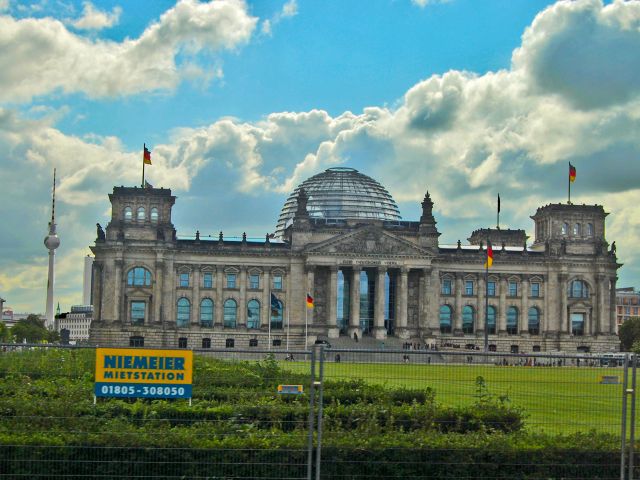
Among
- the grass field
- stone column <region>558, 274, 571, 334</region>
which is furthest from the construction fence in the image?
stone column <region>558, 274, 571, 334</region>

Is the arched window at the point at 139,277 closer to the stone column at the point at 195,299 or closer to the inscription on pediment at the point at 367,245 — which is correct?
the stone column at the point at 195,299

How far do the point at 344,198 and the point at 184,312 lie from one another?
1273 inches

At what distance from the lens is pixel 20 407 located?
70.5 feet

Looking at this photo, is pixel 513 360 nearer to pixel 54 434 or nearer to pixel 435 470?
pixel 435 470

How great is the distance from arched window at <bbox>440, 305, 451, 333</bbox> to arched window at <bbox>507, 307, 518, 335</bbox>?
8.53 metres

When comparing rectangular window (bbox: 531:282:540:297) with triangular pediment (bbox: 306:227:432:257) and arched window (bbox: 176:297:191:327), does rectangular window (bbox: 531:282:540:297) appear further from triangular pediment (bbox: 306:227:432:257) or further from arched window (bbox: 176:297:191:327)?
arched window (bbox: 176:297:191:327)

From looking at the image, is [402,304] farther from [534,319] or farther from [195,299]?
[195,299]

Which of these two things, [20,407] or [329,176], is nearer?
[20,407]

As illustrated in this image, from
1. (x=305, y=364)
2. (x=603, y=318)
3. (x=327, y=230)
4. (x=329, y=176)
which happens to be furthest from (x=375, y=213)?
(x=305, y=364)

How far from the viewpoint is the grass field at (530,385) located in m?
22.3

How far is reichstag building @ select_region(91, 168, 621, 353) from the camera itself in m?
128

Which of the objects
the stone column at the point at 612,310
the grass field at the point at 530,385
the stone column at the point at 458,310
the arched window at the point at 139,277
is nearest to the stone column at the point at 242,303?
the arched window at the point at 139,277

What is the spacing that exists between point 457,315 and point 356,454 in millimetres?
113023

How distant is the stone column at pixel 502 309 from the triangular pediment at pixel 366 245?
1516 centimetres
